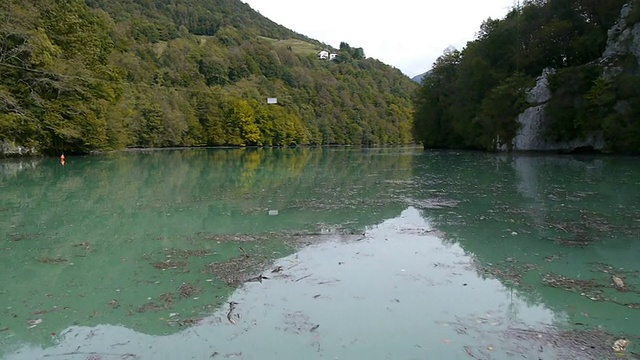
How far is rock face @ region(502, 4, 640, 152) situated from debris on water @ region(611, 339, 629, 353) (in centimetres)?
3507

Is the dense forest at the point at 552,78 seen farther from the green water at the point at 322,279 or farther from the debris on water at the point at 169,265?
the debris on water at the point at 169,265

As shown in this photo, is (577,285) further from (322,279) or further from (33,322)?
(33,322)

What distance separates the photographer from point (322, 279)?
261 inches

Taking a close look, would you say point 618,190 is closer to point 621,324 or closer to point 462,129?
point 621,324

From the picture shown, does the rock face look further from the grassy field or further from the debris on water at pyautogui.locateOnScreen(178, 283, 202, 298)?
the grassy field

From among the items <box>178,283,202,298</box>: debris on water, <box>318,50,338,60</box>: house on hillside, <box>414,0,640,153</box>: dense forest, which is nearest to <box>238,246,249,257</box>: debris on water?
<box>178,283,202,298</box>: debris on water

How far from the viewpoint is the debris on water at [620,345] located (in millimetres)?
4351

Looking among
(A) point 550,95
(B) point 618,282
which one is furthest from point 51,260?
(A) point 550,95

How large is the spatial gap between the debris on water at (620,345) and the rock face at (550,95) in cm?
3507

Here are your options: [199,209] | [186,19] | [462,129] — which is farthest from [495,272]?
[186,19]

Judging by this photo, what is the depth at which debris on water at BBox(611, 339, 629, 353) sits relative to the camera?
4.35 meters

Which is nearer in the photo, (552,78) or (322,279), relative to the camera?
(322,279)

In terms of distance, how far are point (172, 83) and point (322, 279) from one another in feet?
277

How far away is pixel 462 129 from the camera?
52.6m
